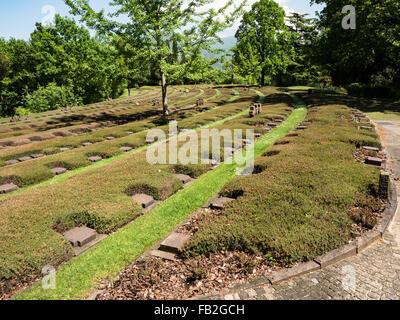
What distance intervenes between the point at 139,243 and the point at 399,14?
30.8 metres

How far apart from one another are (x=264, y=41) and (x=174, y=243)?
56851mm

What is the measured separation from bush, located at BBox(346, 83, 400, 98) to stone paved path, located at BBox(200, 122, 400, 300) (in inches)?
1359

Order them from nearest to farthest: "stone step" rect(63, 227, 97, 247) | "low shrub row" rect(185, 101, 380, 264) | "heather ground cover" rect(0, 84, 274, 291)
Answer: "heather ground cover" rect(0, 84, 274, 291)
"low shrub row" rect(185, 101, 380, 264)
"stone step" rect(63, 227, 97, 247)

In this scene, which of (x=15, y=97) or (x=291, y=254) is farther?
(x=15, y=97)

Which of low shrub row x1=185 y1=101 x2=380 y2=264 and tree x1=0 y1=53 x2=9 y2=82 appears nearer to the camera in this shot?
low shrub row x1=185 y1=101 x2=380 y2=264

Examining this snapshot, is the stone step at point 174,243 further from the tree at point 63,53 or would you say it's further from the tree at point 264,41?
the tree at point 264,41

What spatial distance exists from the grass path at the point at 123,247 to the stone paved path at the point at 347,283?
2.46 metres

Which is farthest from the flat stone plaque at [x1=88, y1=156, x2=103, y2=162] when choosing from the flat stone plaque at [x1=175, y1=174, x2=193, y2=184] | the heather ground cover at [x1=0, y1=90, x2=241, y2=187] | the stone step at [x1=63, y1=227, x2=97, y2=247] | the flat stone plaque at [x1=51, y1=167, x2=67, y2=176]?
the stone step at [x1=63, y1=227, x2=97, y2=247]

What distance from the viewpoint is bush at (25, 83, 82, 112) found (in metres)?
42.9

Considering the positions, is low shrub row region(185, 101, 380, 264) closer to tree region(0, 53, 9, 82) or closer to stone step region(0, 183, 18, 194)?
stone step region(0, 183, 18, 194)

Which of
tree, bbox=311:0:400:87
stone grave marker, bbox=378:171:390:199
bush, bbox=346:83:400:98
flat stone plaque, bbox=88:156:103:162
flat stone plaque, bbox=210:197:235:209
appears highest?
tree, bbox=311:0:400:87

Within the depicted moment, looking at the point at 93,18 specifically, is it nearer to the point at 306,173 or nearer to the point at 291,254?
the point at 306,173
